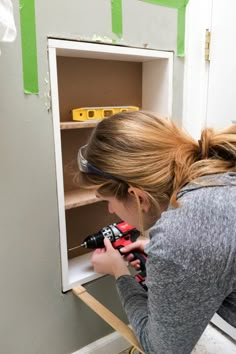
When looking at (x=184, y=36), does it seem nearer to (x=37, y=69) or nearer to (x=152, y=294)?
(x=37, y=69)

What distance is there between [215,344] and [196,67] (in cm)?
132

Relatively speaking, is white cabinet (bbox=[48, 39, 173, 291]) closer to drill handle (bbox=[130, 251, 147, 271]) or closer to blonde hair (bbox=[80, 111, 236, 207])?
drill handle (bbox=[130, 251, 147, 271])

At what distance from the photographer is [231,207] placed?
0.63 m

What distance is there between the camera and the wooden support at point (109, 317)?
994 millimetres

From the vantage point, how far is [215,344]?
153cm

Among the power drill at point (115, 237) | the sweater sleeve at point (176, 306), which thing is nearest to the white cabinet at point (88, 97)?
the power drill at point (115, 237)

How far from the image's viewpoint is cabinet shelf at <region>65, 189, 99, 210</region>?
124cm

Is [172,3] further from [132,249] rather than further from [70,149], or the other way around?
[132,249]

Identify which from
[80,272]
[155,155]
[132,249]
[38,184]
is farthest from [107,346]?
[155,155]

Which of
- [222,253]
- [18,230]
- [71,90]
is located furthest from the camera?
[71,90]

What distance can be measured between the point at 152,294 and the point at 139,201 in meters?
0.22

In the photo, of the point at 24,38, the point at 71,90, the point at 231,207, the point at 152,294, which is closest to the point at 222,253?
the point at 231,207

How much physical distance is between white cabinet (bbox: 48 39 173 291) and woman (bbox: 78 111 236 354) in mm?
381

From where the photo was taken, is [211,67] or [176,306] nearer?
[176,306]
